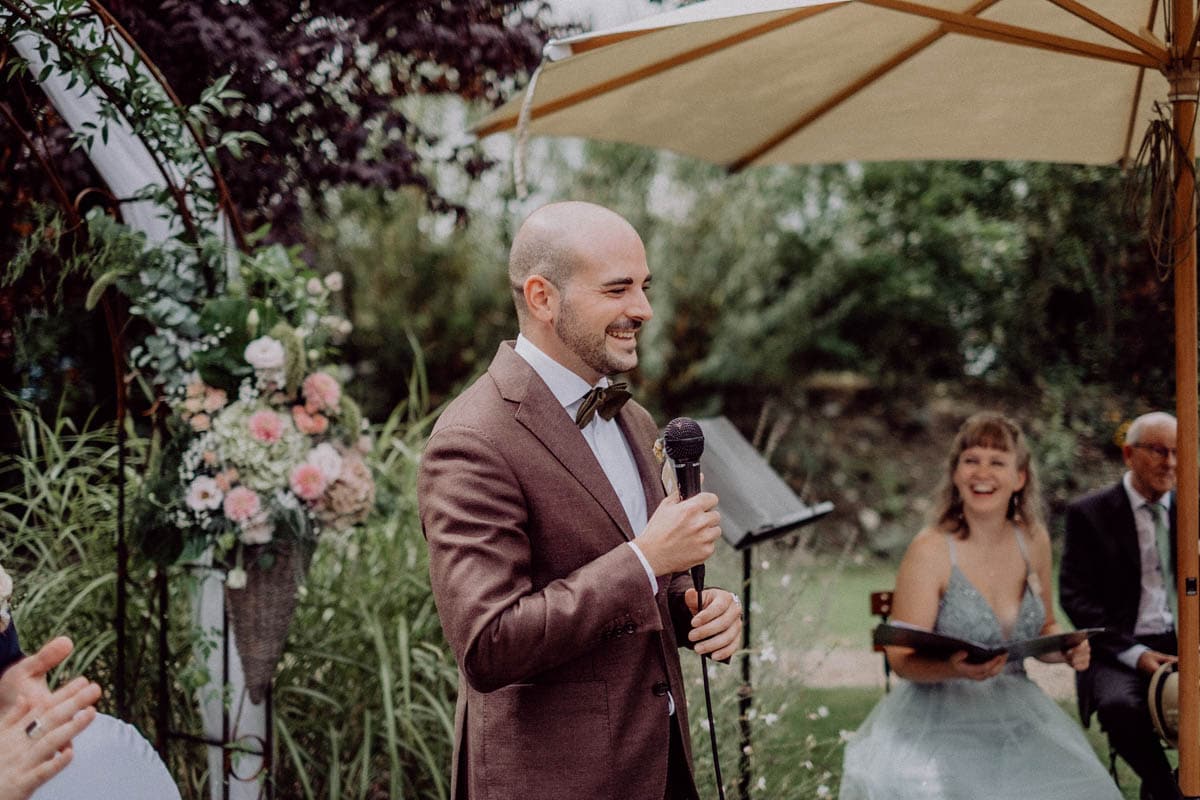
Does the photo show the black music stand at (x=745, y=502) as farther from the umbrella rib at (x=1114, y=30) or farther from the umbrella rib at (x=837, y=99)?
the umbrella rib at (x=1114, y=30)

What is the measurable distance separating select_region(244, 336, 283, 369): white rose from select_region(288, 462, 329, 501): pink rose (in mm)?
305

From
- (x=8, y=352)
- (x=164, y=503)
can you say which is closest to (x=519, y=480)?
(x=164, y=503)

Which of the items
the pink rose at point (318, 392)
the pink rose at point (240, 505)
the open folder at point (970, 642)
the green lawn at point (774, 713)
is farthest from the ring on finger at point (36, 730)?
the green lawn at point (774, 713)

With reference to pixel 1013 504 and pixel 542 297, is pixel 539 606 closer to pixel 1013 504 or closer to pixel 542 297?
pixel 542 297

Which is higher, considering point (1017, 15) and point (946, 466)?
point (1017, 15)

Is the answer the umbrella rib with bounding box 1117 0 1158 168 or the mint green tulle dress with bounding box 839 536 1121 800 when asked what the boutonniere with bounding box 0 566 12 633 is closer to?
the mint green tulle dress with bounding box 839 536 1121 800

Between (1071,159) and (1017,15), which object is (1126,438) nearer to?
(1071,159)

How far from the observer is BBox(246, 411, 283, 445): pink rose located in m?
3.31

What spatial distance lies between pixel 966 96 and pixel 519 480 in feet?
8.73

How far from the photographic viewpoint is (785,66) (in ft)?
12.1

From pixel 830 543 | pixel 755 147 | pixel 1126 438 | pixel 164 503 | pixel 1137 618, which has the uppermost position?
pixel 755 147

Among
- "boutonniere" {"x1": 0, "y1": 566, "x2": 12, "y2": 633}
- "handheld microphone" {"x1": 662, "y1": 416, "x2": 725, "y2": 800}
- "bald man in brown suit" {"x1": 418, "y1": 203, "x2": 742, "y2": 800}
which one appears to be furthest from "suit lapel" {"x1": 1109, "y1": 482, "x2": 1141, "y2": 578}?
"boutonniere" {"x1": 0, "y1": 566, "x2": 12, "y2": 633}

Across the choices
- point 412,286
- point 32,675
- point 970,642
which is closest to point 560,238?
point 32,675

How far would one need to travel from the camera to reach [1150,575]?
453cm
